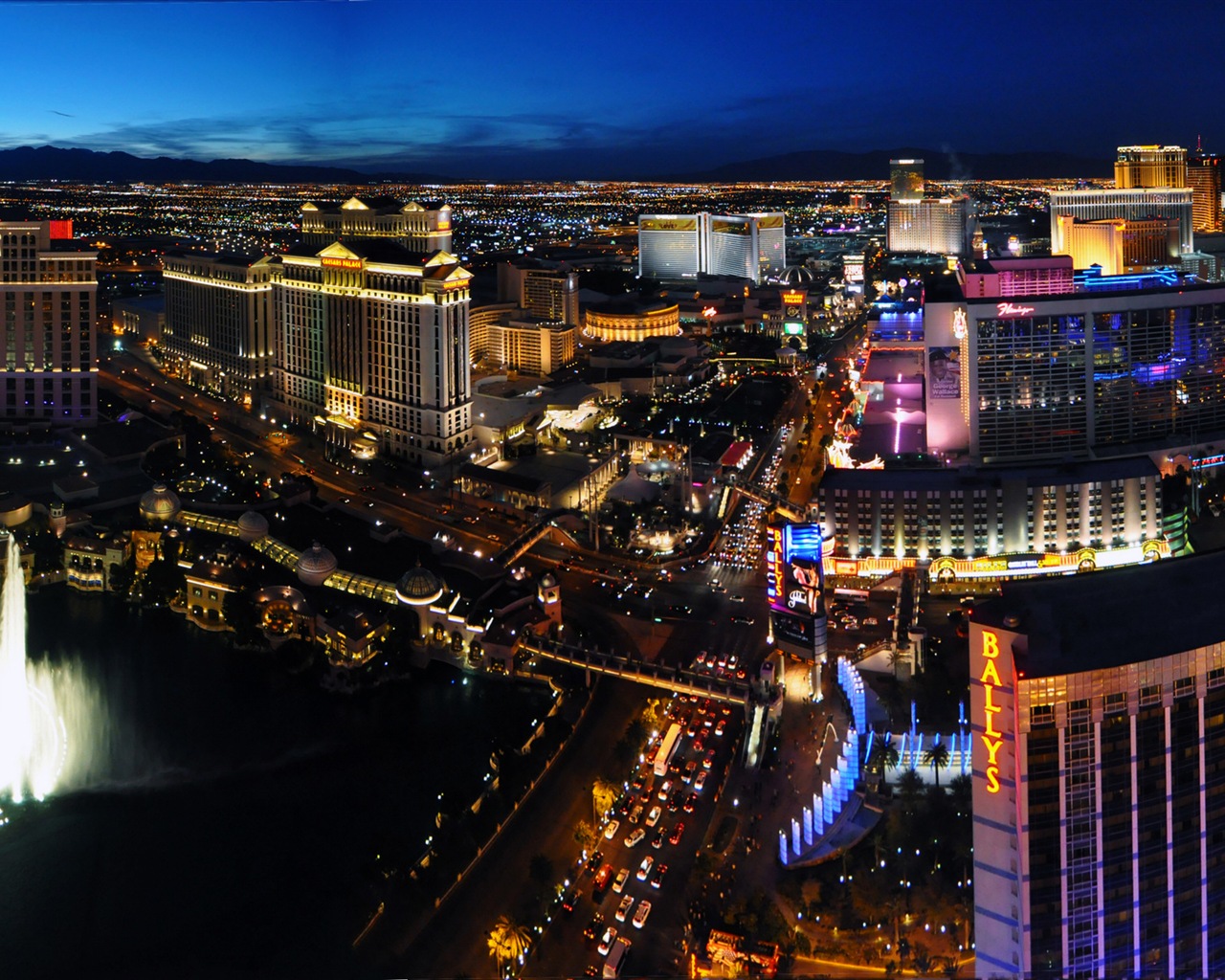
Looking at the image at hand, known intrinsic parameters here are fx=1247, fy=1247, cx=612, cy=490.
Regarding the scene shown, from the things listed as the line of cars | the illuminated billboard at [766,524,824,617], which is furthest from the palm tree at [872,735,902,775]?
the illuminated billboard at [766,524,824,617]

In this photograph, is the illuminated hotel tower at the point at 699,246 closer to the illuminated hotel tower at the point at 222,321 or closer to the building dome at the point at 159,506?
the illuminated hotel tower at the point at 222,321

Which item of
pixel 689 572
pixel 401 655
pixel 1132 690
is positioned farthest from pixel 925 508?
pixel 1132 690

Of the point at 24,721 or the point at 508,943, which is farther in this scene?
the point at 24,721

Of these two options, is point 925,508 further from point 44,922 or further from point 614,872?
point 44,922

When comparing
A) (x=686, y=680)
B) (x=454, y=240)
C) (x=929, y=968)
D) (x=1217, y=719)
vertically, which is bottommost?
(x=929, y=968)

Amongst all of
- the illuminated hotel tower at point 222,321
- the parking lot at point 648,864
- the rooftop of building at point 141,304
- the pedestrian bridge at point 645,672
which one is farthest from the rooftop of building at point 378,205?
the parking lot at point 648,864

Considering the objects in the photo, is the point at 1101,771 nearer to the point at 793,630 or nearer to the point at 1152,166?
the point at 793,630

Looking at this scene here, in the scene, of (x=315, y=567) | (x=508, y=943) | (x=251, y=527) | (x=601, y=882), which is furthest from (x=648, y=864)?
(x=251, y=527)
